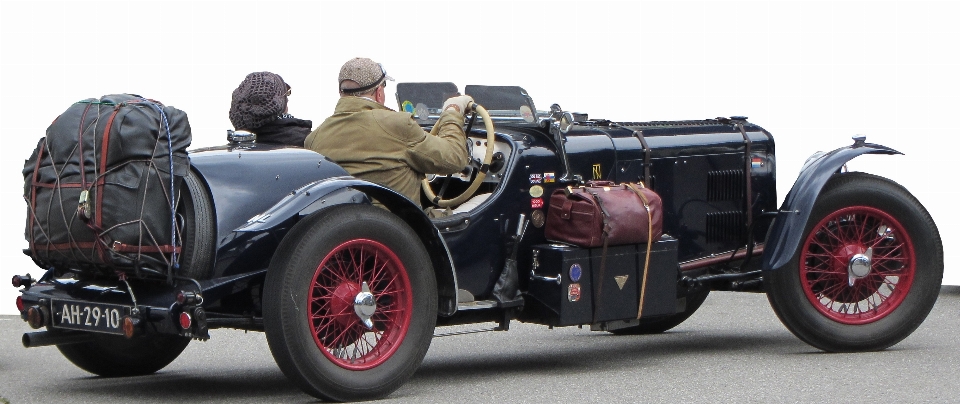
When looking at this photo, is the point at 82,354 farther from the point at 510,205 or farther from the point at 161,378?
the point at 510,205

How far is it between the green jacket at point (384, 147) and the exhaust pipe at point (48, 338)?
1410 millimetres

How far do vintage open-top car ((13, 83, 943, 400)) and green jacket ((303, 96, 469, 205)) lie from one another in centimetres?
22

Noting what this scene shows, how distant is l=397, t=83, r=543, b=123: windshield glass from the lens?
7.09 metres

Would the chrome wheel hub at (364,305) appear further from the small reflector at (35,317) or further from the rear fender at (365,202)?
the small reflector at (35,317)

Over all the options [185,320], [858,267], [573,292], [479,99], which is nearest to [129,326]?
[185,320]

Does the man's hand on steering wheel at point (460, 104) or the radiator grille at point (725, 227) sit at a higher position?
the man's hand on steering wheel at point (460, 104)

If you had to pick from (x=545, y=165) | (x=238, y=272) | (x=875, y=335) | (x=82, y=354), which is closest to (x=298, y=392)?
(x=238, y=272)

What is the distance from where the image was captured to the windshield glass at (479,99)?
279 inches

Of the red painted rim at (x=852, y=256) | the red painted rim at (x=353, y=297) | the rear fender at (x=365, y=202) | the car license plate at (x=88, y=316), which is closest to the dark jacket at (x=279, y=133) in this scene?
the rear fender at (x=365, y=202)

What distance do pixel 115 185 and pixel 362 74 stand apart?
140cm

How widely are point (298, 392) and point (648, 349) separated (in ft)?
7.63

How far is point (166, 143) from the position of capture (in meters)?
5.45

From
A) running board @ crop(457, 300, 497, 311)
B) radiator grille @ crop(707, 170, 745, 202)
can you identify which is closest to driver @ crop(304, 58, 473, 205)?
running board @ crop(457, 300, 497, 311)

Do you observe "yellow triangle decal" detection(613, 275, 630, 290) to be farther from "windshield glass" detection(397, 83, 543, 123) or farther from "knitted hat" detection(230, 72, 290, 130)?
"knitted hat" detection(230, 72, 290, 130)
